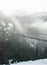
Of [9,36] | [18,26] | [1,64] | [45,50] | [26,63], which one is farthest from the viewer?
[18,26]

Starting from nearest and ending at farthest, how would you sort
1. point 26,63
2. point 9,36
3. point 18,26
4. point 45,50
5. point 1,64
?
point 1,64
point 26,63
point 9,36
point 45,50
point 18,26

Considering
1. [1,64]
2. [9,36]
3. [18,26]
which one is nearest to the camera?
[1,64]

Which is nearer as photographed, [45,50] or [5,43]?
[5,43]

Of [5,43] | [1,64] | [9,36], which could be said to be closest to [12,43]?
[9,36]

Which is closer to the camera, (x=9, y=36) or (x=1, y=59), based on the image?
(x=1, y=59)

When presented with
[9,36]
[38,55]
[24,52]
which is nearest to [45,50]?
[38,55]

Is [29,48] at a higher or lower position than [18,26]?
lower

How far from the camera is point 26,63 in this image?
1032cm

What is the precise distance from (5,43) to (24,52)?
1.62 metres

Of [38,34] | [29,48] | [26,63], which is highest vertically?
[38,34]

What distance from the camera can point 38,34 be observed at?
12.3 m

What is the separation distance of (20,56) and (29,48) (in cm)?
68

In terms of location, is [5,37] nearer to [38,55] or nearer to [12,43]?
[12,43]

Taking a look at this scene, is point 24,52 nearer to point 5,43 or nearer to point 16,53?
point 16,53
